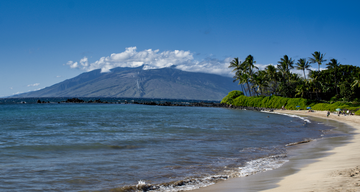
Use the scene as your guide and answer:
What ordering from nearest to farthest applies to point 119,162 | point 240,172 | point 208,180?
point 208,180
point 240,172
point 119,162

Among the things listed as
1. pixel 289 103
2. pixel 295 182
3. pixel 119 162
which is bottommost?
pixel 119 162

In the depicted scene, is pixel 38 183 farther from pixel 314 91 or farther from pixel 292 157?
pixel 314 91

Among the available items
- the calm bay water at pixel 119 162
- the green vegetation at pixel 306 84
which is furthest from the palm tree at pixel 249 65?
the calm bay water at pixel 119 162

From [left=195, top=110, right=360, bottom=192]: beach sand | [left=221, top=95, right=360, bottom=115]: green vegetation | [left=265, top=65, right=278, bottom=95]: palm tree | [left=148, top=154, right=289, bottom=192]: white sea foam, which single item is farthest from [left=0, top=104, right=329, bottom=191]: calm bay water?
[left=265, top=65, right=278, bottom=95]: palm tree

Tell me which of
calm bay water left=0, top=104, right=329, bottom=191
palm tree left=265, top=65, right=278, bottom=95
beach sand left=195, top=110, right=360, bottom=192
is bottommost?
calm bay water left=0, top=104, right=329, bottom=191

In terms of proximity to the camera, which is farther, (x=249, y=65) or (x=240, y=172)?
(x=249, y=65)

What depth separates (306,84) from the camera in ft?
245

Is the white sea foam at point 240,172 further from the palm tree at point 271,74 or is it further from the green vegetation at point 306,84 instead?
the palm tree at point 271,74

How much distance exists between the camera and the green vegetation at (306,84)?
211ft

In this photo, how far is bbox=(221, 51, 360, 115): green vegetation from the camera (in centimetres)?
6444

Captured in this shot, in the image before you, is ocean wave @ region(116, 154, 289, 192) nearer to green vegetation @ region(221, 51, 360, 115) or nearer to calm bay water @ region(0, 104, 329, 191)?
calm bay water @ region(0, 104, 329, 191)

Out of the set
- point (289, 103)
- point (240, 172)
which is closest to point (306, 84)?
point (289, 103)

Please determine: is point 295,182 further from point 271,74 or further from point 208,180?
point 271,74


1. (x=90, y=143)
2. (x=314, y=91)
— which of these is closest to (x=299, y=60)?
(x=314, y=91)
